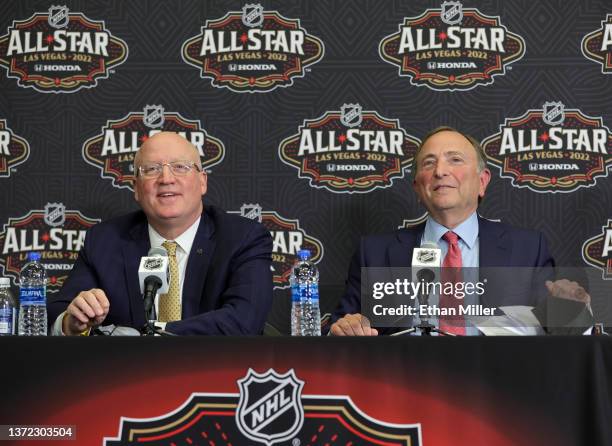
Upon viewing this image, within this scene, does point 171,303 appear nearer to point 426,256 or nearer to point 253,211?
point 253,211

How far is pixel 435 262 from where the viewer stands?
2.48 m

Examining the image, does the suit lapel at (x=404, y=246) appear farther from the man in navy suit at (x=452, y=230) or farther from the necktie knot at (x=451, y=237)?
the necktie knot at (x=451, y=237)

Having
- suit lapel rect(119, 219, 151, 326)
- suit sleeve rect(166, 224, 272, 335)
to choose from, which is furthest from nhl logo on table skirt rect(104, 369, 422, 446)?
suit lapel rect(119, 219, 151, 326)

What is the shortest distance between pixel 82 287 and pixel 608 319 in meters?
1.84

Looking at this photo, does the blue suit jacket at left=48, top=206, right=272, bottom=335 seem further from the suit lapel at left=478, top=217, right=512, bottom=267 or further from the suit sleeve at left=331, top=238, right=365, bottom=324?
the suit lapel at left=478, top=217, right=512, bottom=267

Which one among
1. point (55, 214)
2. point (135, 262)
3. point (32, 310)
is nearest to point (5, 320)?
point (32, 310)

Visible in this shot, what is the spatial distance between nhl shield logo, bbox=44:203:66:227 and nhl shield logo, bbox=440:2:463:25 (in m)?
1.91

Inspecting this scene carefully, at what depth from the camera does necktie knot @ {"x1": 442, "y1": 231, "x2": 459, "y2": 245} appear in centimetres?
339

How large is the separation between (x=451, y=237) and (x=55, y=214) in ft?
5.92

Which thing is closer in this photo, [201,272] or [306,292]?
[306,292]

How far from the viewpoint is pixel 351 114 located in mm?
3951

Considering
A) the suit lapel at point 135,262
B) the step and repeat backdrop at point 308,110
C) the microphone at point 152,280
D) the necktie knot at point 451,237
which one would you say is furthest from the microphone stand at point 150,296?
the step and repeat backdrop at point 308,110

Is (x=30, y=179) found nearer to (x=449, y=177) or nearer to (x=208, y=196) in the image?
(x=208, y=196)

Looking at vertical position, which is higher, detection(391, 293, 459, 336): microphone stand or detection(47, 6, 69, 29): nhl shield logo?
detection(47, 6, 69, 29): nhl shield logo
